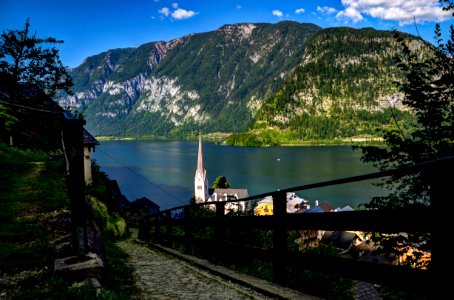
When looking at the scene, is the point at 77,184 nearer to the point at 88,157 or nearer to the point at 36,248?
the point at 36,248

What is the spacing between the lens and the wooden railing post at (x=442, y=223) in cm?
272

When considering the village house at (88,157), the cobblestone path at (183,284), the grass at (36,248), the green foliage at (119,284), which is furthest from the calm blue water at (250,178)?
the green foliage at (119,284)

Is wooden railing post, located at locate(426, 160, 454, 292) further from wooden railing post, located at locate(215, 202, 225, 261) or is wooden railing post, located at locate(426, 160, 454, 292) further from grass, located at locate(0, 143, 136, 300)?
wooden railing post, located at locate(215, 202, 225, 261)

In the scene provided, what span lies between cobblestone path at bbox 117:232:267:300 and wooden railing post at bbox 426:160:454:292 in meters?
2.71

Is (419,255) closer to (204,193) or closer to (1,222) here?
(1,222)

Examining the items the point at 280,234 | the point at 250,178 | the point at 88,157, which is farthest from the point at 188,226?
the point at 250,178

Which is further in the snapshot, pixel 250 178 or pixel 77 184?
pixel 250 178

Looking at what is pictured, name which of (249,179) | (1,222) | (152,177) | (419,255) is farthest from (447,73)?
(152,177)

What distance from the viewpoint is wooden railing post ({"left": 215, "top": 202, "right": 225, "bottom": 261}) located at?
6.92m

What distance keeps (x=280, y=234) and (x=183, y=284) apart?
211 cm

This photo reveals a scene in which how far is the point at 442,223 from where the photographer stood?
2.76 metres

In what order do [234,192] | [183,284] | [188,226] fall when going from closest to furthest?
[183,284], [188,226], [234,192]

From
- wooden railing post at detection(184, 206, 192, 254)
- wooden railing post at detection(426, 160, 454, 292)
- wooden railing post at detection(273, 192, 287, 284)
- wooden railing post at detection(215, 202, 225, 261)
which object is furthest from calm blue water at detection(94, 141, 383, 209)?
wooden railing post at detection(426, 160, 454, 292)

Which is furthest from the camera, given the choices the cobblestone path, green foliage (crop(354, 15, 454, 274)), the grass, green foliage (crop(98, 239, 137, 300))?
green foliage (crop(354, 15, 454, 274))
